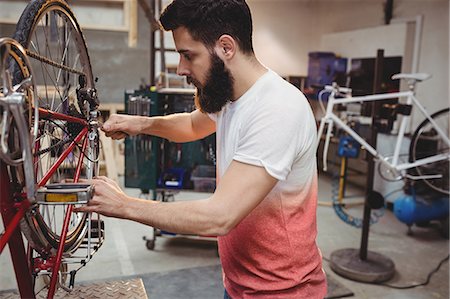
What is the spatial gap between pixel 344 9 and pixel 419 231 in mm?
3498

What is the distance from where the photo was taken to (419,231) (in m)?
4.24

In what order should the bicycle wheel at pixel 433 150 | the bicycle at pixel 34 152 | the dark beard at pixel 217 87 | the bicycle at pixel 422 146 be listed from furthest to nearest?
the bicycle wheel at pixel 433 150
the bicycle at pixel 422 146
the dark beard at pixel 217 87
the bicycle at pixel 34 152

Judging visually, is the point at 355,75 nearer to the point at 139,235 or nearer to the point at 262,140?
the point at 139,235

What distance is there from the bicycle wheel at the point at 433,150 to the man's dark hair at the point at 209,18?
10.8 ft

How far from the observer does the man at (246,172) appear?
108cm

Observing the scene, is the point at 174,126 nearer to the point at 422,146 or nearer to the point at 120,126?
the point at 120,126

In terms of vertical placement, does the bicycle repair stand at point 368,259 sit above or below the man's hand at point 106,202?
below

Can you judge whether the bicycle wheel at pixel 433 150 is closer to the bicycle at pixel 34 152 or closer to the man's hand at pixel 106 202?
the bicycle at pixel 34 152

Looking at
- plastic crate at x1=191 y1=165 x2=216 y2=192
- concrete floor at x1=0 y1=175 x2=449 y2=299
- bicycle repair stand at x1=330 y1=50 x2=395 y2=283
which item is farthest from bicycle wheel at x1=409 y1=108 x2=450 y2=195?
plastic crate at x1=191 y1=165 x2=216 y2=192

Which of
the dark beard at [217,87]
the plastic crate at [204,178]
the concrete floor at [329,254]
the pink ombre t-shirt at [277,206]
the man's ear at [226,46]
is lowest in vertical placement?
the concrete floor at [329,254]

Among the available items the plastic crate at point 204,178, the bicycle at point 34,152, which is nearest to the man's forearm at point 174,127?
the bicycle at point 34,152

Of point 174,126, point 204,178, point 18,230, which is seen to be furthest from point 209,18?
point 204,178

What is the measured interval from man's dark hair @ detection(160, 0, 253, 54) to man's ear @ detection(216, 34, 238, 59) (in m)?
0.01

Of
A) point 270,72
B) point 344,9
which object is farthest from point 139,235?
point 344,9
